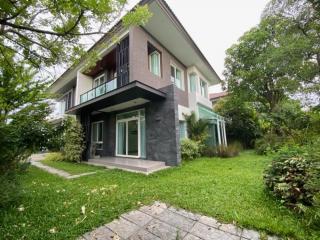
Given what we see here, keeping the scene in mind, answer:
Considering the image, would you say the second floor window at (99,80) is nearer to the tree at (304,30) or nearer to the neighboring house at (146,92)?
→ the neighboring house at (146,92)

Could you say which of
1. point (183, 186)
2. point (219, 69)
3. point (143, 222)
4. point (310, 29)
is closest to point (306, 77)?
point (310, 29)

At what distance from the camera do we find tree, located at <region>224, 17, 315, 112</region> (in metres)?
11.3

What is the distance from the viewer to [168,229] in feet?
9.30

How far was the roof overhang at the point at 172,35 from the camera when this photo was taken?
809 cm

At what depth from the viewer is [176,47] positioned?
1143 cm

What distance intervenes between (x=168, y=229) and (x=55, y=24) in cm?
479

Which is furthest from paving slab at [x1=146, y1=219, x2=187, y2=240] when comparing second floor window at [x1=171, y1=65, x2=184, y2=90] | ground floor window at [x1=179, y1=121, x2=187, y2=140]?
second floor window at [x1=171, y1=65, x2=184, y2=90]

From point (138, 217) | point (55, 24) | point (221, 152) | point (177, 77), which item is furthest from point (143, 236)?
point (177, 77)

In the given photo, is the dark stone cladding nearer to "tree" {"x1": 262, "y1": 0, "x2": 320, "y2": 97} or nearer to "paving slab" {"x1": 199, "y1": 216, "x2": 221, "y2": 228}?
"paving slab" {"x1": 199, "y1": 216, "x2": 221, "y2": 228}

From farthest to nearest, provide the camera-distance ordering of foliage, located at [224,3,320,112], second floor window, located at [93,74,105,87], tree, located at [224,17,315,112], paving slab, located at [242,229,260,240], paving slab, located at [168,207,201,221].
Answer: second floor window, located at [93,74,105,87]
tree, located at [224,17,315,112]
foliage, located at [224,3,320,112]
paving slab, located at [168,207,201,221]
paving slab, located at [242,229,260,240]

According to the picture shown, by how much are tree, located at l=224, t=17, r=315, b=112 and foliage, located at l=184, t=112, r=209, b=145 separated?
7.40 m

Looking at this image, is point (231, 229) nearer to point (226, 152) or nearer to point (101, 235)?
point (101, 235)

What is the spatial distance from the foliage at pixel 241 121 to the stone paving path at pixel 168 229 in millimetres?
14877

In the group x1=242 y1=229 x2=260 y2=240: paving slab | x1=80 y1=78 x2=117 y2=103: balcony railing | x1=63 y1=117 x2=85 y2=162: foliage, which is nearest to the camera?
x1=242 y1=229 x2=260 y2=240: paving slab
